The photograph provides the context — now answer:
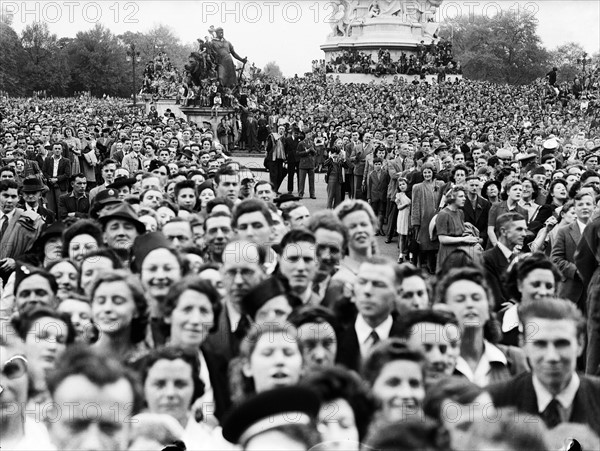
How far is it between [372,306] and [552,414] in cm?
133

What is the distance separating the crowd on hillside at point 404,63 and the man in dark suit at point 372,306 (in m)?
52.4

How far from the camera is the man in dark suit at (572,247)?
25.5 feet

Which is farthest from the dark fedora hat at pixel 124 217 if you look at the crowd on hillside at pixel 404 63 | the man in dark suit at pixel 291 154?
the crowd on hillside at pixel 404 63

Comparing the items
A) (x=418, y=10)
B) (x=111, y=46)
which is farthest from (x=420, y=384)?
(x=111, y=46)

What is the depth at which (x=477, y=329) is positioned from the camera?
189 inches

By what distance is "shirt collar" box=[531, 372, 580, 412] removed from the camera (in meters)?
3.86

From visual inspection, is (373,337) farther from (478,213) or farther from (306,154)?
(306,154)

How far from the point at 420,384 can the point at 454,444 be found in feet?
2.07

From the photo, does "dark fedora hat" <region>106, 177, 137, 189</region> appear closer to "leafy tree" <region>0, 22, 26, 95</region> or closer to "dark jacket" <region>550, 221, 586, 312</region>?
"dark jacket" <region>550, 221, 586, 312</region>

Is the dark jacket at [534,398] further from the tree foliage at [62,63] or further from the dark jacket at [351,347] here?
the tree foliage at [62,63]

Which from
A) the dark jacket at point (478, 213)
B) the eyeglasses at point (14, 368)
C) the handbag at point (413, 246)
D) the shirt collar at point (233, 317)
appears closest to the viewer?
the eyeglasses at point (14, 368)

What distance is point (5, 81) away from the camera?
8100cm

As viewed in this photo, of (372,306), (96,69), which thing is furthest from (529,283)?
(96,69)

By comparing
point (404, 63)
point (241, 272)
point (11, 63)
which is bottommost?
point (241, 272)
